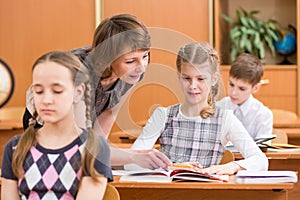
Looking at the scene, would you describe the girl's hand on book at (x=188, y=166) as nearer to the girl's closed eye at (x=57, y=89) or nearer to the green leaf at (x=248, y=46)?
the girl's closed eye at (x=57, y=89)

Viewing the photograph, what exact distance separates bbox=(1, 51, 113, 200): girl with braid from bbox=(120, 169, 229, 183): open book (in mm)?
481

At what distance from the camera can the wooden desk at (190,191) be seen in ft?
9.39

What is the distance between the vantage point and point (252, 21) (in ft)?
24.0

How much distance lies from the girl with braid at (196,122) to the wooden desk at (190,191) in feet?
1.47

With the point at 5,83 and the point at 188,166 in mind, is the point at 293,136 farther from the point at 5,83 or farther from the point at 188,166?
the point at 5,83

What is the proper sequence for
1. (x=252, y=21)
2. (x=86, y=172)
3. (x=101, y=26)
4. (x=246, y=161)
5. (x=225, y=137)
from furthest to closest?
(x=252, y=21)
(x=225, y=137)
(x=246, y=161)
(x=101, y=26)
(x=86, y=172)

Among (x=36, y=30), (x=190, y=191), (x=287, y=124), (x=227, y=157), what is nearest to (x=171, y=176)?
(x=190, y=191)

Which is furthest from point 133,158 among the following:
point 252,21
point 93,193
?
point 252,21

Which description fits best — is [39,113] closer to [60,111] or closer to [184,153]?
[60,111]

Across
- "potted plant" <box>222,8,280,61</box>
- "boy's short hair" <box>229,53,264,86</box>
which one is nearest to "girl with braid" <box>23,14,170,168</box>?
"boy's short hair" <box>229,53,264,86</box>

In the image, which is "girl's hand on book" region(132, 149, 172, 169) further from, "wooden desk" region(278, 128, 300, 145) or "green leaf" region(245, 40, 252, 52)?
"green leaf" region(245, 40, 252, 52)

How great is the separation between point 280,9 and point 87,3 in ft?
5.94

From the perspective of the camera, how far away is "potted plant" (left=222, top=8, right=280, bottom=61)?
7211 millimetres

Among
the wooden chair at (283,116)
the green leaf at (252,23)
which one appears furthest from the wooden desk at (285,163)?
the green leaf at (252,23)
